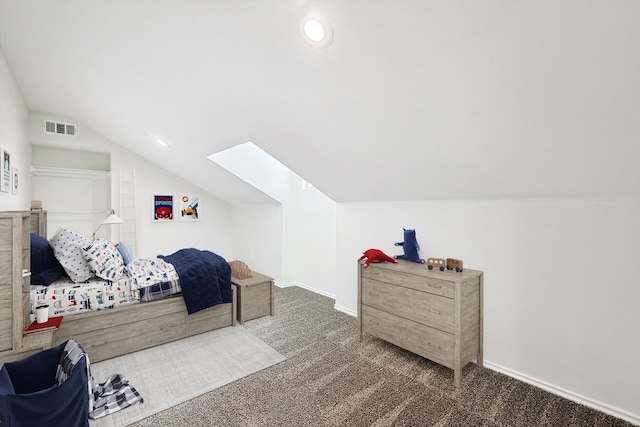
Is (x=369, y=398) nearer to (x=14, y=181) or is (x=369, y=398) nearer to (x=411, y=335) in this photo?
(x=411, y=335)

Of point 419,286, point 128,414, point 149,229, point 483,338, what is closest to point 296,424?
point 128,414

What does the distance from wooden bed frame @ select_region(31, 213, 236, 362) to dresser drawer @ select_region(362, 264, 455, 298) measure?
5.41ft

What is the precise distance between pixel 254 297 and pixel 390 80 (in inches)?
104

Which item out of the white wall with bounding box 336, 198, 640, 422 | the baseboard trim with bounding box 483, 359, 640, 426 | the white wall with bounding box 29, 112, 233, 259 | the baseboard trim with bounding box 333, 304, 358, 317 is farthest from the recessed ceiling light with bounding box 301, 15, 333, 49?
the white wall with bounding box 29, 112, 233, 259

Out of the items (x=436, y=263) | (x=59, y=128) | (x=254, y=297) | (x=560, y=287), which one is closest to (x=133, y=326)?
(x=254, y=297)

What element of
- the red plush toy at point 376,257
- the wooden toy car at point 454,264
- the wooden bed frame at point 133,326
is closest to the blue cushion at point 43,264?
the wooden bed frame at point 133,326

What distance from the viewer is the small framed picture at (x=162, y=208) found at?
528cm

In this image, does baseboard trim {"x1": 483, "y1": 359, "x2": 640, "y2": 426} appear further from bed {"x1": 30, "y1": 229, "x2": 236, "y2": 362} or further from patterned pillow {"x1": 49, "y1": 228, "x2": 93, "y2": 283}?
patterned pillow {"x1": 49, "y1": 228, "x2": 93, "y2": 283}

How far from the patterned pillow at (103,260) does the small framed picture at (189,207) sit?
293 centimetres

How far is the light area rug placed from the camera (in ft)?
6.28

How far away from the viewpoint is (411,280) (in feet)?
7.74

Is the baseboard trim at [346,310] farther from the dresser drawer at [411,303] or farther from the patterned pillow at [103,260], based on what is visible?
the patterned pillow at [103,260]

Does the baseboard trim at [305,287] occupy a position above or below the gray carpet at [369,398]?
above

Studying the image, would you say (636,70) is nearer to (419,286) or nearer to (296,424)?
(419,286)
